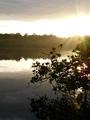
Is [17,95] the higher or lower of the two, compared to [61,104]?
higher

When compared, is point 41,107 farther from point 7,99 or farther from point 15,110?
point 7,99

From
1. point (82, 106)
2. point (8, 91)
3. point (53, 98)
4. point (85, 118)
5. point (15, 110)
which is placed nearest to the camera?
point (85, 118)

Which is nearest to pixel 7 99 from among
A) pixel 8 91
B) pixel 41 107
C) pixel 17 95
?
pixel 17 95

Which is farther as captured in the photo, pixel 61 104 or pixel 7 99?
pixel 7 99

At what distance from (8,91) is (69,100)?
10.1 meters

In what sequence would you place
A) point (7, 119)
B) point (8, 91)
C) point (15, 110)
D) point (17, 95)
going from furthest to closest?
point (8, 91) → point (17, 95) → point (15, 110) → point (7, 119)

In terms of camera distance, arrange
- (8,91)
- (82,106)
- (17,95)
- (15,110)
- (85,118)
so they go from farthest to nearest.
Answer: (8,91) → (17,95) → (15,110) → (82,106) → (85,118)

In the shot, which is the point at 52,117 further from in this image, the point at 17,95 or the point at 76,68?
the point at 17,95

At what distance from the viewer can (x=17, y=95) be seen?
26.5 metres

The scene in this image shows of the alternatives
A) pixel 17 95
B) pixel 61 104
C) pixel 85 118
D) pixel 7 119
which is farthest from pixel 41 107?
pixel 17 95

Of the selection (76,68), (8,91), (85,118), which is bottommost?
(85,118)

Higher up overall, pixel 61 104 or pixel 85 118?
pixel 61 104

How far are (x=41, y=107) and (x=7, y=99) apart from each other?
593cm

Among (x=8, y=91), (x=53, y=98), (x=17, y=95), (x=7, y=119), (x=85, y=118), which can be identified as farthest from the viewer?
(x=8, y=91)
